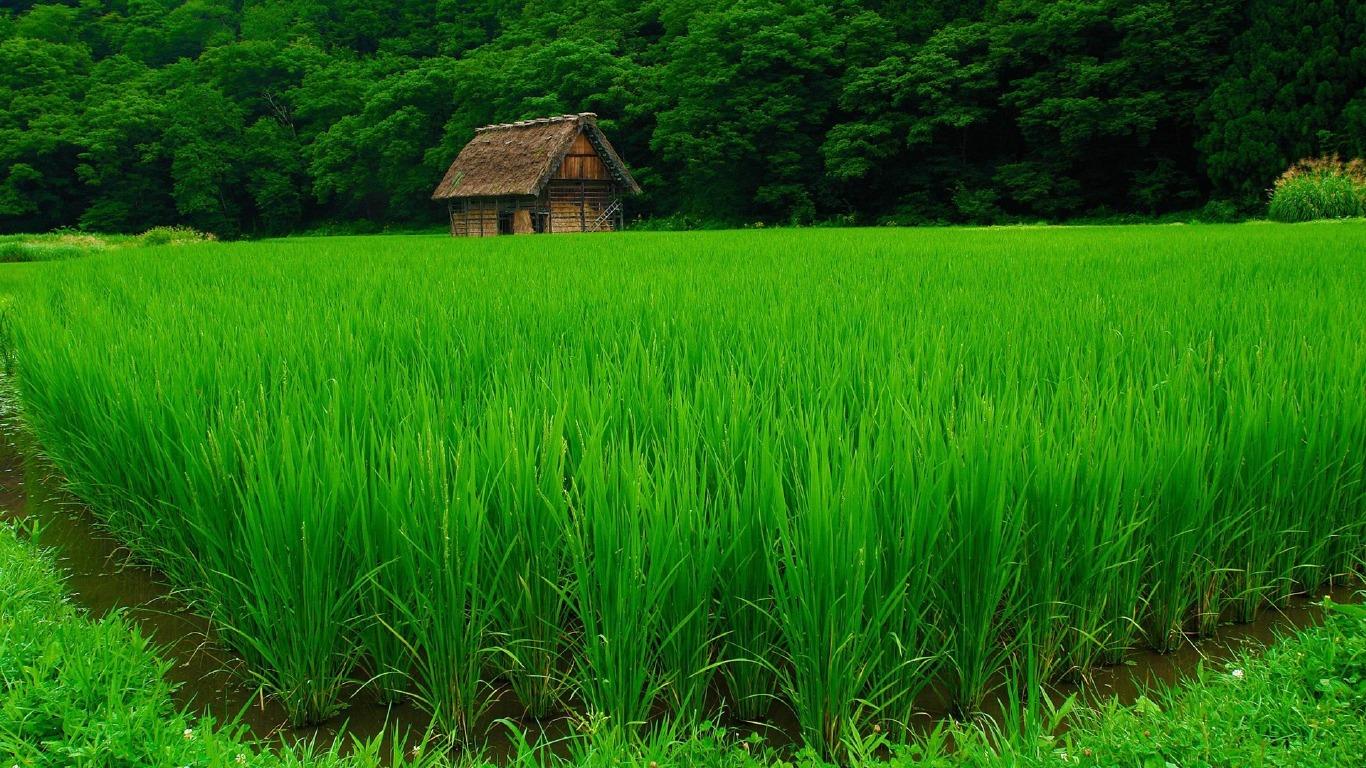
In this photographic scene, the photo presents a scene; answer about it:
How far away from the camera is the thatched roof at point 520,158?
89.0 ft

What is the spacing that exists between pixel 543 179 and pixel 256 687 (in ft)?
85.4

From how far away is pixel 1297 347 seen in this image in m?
2.84

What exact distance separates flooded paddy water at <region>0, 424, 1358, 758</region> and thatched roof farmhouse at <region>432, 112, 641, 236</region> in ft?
81.7

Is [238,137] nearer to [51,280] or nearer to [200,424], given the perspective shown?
[51,280]

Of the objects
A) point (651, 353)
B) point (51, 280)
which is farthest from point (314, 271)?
point (651, 353)

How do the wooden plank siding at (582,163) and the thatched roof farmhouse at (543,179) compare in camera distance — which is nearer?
the thatched roof farmhouse at (543,179)

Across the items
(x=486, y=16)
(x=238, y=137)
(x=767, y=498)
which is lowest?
(x=767, y=498)

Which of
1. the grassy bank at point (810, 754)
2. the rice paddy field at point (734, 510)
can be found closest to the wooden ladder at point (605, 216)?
the rice paddy field at point (734, 510)

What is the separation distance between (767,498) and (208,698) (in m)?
1.40

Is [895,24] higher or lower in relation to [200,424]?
higher

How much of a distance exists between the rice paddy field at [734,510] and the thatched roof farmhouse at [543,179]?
2493cm

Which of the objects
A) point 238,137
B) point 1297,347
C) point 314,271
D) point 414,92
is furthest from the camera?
point 238,137

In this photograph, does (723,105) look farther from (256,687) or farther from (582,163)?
(256,687)

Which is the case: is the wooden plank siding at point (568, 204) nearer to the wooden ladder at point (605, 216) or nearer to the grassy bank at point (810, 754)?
the wooden ladder at point (605, 216)
